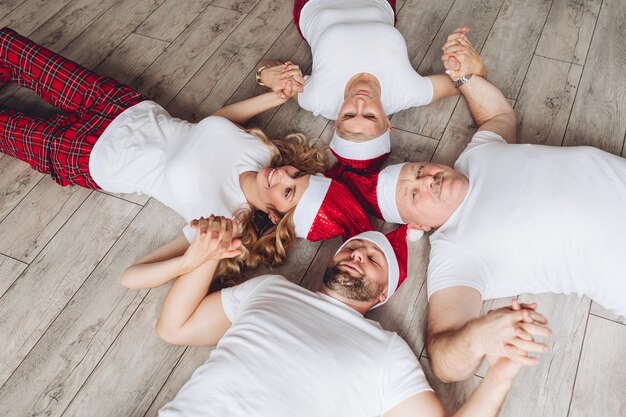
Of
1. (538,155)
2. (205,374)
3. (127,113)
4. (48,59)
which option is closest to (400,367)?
(205,374)

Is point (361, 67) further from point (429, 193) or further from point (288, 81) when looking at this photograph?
point (429, 193)

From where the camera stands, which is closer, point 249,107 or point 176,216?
point 176,216

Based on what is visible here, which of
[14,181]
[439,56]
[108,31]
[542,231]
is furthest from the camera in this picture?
[108,31]

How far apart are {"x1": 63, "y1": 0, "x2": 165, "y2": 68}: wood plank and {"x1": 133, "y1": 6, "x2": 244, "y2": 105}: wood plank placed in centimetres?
28

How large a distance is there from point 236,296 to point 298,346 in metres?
0.32

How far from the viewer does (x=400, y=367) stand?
4.62 ft

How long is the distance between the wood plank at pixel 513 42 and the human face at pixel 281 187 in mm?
1148

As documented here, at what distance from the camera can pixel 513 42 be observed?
Result: 2.48m

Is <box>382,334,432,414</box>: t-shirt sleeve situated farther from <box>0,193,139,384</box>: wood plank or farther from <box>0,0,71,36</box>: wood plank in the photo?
<box>0,0,71,36</box>: wood plank

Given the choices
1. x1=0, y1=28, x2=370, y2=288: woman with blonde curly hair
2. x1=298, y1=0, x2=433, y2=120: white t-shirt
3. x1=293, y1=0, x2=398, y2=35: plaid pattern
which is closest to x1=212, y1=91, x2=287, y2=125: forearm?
x1=0, y1=28, x2=370, y2=288: woman with blonde curly hair

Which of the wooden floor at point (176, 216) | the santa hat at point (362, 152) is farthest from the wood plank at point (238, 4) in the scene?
the santa hat at point (362, 152)

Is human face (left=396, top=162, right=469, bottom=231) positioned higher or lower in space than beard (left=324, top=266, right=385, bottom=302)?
higher

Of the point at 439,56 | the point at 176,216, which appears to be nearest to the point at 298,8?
the point at 439,56

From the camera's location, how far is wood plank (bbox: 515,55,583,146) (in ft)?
7.08
